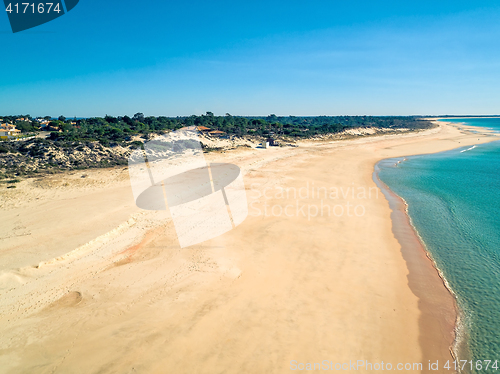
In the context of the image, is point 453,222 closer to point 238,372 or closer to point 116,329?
point 238,372

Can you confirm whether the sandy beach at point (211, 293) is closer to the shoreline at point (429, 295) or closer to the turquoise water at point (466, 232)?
the shoreline at point (429, 295)

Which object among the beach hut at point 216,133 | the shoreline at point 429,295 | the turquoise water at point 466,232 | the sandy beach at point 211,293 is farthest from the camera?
the beach hut at point 216,133

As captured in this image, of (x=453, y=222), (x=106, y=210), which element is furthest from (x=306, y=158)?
(x=106, y=210)

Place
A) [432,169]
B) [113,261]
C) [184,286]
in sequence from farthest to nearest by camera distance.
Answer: [432,169]
[113,261]
[184,286]

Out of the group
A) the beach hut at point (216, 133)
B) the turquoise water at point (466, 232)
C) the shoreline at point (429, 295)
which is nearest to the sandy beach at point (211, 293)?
the shoreline at point (429, 295)

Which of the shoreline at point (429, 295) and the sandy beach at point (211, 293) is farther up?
the sandy beach at point (211, 293)

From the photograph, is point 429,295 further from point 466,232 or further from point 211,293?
point 211,293
